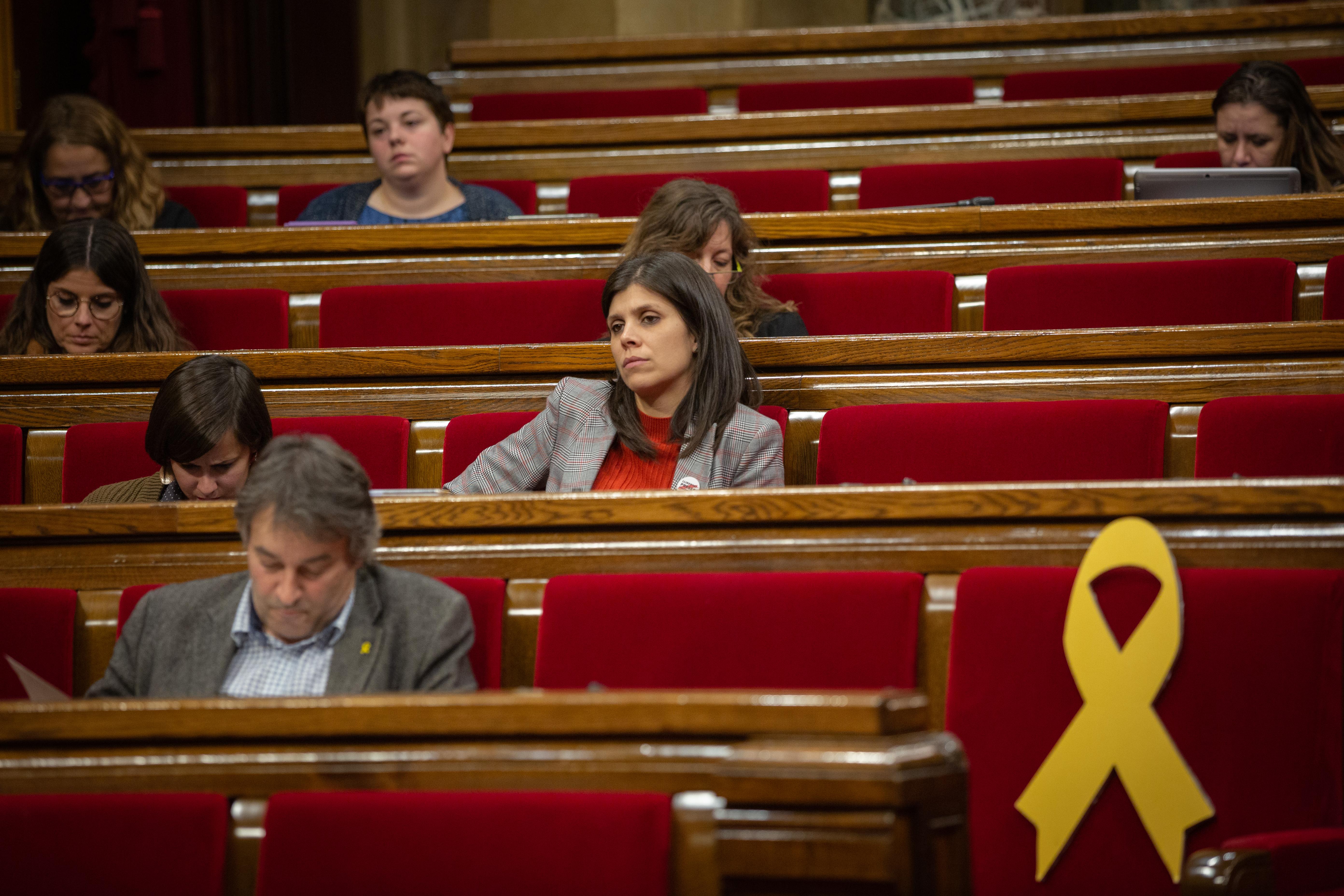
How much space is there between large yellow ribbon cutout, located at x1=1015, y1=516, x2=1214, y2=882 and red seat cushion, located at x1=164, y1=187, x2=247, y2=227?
1.11 m

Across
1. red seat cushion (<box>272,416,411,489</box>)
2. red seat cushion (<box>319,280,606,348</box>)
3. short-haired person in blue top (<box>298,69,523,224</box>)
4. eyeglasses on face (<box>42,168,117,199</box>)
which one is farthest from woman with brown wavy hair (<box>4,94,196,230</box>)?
red seat cushion (<box>272,416,411,489</box>)

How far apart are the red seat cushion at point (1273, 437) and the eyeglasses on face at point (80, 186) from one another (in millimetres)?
954

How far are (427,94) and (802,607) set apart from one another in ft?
2.66

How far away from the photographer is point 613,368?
0.86 metres

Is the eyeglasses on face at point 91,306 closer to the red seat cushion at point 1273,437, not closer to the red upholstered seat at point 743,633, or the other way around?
the red upholstered seat at point 743,633

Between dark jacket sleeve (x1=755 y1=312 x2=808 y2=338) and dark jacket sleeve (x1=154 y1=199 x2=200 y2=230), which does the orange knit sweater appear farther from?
dark jacket sleeve (x1=154 y1=199 x2=200 y2=230)

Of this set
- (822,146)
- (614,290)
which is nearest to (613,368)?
(614,290)

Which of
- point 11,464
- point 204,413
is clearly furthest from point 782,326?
point 11,464

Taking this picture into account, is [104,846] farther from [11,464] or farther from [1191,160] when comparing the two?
[1191,160]

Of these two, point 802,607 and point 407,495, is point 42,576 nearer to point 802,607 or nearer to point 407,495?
point 407,495

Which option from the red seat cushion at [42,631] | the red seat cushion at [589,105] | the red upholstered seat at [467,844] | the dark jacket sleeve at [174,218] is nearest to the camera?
the red upholstered seat at [467,844]

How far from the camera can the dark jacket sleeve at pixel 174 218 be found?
1242 millimetres

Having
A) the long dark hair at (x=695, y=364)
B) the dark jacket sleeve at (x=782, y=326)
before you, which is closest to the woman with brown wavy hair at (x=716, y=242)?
the dark jacket sleeve at (x=782, y=326)

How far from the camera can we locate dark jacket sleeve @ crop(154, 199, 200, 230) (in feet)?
4.08
